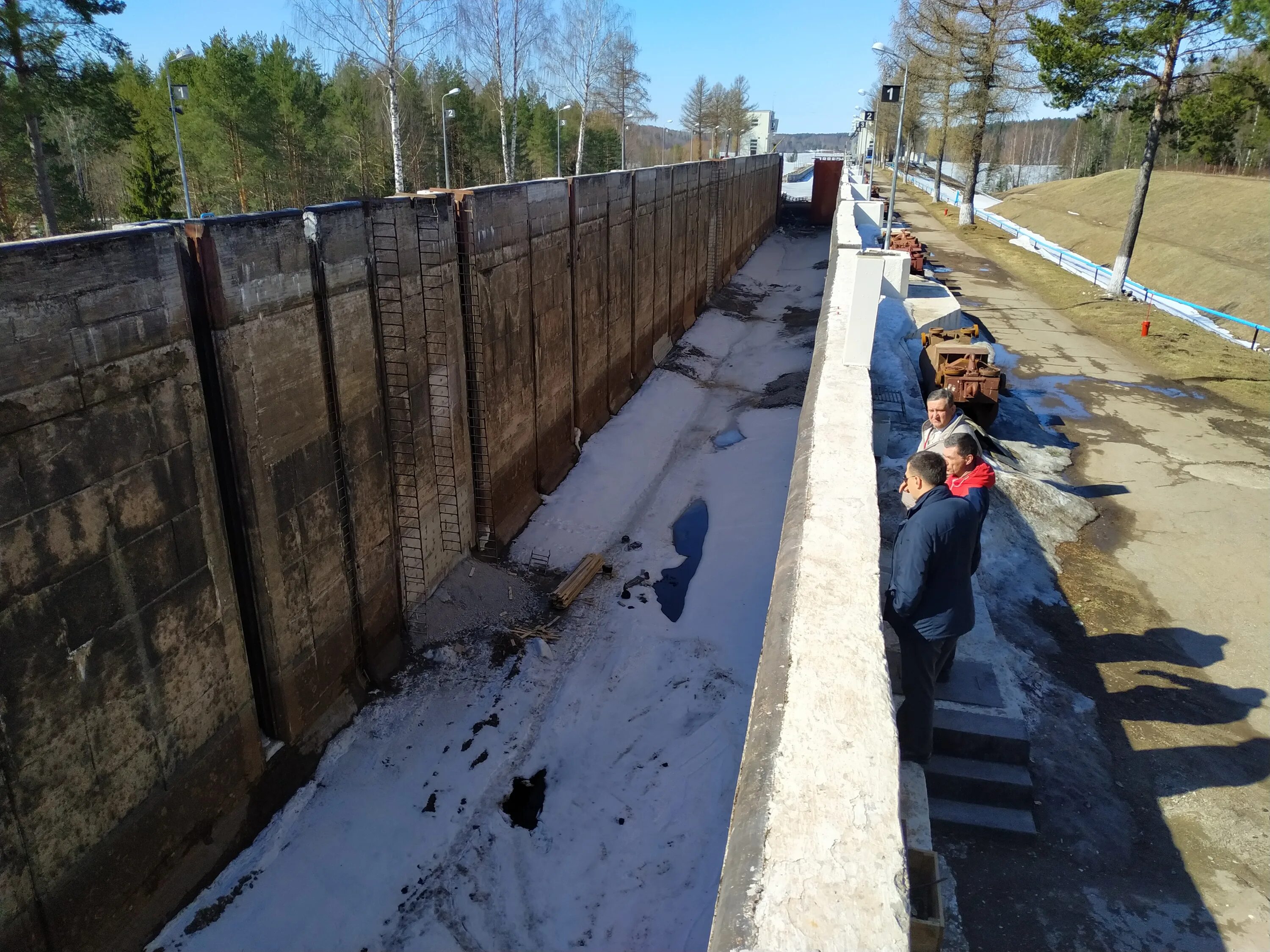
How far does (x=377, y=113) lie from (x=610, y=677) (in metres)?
38.7

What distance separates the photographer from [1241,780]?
218 inches

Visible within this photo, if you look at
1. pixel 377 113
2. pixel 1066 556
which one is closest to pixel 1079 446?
pixel 1066 556

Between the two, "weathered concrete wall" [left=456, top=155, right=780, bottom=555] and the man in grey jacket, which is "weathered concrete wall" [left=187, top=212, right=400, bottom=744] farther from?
the man in grey jacket

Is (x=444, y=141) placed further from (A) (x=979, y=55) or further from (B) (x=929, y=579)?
(B) (x=929, y=579)

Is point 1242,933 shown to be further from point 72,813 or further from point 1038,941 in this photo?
point 72,813

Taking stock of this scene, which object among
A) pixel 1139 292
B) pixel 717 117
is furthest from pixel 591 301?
pixel 717 117

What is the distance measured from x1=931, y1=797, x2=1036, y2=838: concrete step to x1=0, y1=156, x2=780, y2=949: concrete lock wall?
5056mm

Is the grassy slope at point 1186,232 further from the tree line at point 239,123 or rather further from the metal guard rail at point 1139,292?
the tree line at point 239,123

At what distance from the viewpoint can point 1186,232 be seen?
3597 centimetres

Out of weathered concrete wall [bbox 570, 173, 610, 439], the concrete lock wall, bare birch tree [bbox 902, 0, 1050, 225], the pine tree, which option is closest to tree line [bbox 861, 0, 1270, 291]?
bare birch tree [bbox 902, 0, 1050, 225]

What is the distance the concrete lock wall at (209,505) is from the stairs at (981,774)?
5008 mm

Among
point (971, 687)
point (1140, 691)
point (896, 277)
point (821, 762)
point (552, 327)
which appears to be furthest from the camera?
point (896, 277)

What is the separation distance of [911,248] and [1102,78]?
6430 mm

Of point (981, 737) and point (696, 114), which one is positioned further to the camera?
point (696, 114)
